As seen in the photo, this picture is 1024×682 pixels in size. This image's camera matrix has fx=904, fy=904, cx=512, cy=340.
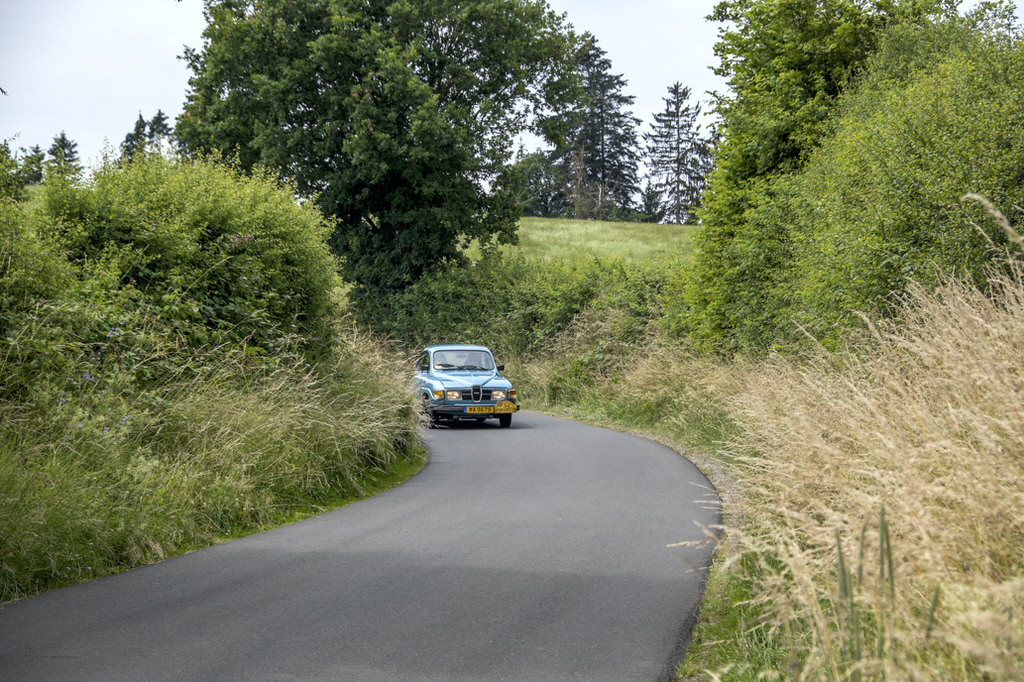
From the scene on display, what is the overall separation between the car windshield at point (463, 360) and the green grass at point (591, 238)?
2882 centimetres

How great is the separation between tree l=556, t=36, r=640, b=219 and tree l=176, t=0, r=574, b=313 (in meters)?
44.6

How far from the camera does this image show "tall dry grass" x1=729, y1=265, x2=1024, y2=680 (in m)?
2.95

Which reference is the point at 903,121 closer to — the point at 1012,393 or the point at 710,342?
the point at 710,342

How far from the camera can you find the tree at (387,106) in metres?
30.7

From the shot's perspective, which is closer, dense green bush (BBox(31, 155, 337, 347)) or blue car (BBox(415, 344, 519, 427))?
dense green bush (BBox(31, 155, 337, 347))

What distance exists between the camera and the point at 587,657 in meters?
5.19

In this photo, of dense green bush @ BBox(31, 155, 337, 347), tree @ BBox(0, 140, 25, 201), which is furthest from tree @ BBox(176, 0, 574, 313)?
tree @ BBox(0, 140, 25, 201)

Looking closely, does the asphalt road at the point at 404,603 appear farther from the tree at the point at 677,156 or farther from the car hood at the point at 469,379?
the tree at the point at 677,156

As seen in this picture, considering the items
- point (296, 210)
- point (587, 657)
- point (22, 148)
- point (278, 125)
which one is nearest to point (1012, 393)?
point (587, 657)

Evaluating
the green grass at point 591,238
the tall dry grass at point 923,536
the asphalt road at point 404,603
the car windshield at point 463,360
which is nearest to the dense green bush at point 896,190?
the tall dry grass at point 923,536

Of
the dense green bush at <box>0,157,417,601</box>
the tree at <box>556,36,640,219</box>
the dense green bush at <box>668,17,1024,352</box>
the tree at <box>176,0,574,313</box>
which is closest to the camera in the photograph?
the dense green bush at <box>0,157,417,601</box>

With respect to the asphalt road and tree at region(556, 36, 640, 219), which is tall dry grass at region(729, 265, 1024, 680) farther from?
tree at region(556, 36, 640, 219)

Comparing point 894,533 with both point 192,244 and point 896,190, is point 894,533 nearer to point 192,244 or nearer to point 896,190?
point 896,190

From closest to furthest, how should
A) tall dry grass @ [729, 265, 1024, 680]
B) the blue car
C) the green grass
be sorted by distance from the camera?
tall dry grass @ [729, 265, 1024, 680]
the blue car
the green grass
